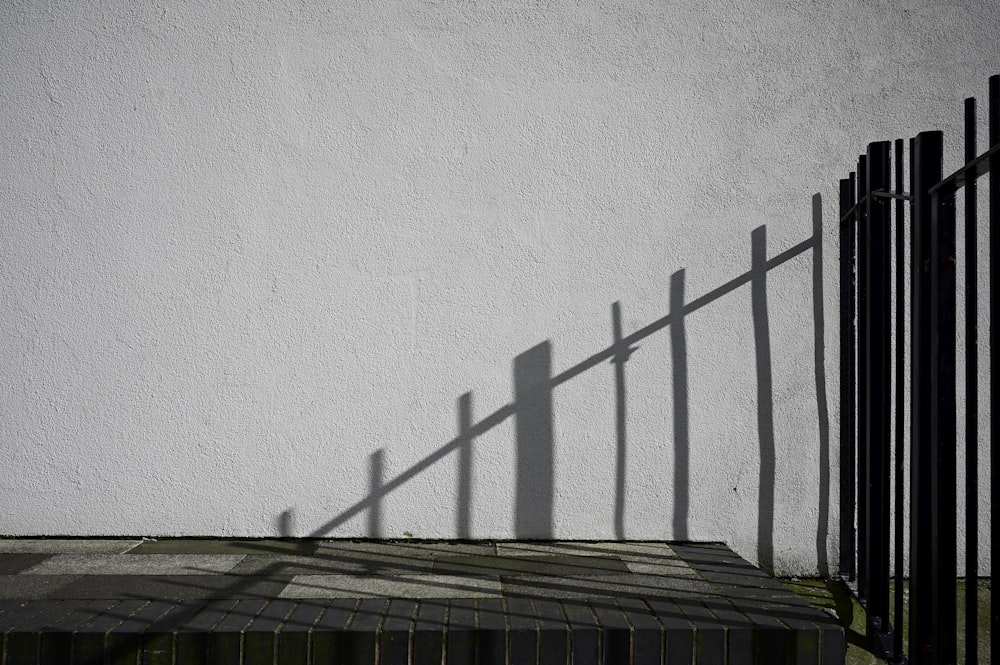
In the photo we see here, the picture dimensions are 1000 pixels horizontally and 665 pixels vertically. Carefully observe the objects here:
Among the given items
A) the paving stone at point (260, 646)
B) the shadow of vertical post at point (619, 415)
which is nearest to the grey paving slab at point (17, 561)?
the paving stone at point (260, 646)

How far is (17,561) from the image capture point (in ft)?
10.4

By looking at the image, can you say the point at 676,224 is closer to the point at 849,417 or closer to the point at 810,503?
the point at 849,417

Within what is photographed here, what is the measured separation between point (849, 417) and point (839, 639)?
113 cm

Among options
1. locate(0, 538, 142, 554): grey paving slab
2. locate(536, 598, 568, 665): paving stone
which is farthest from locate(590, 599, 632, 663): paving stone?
locate(0, 538, 142, 554): grey paving slab

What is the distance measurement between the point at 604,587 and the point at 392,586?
758mm

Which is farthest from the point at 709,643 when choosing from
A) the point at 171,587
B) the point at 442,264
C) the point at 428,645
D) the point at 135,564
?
the point at 135,564

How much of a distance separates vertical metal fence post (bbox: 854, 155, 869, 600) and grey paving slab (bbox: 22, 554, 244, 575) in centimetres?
244

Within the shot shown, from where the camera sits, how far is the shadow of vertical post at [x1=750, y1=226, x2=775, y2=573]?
354 cm

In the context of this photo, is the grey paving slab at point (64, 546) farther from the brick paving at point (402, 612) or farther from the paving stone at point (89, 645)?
the paving stone at point (89, 645)

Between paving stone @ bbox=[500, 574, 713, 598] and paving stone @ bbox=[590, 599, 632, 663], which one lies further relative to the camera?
paving stone @ bbox=[500, 574, 713, 598]

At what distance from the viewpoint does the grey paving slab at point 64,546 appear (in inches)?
131

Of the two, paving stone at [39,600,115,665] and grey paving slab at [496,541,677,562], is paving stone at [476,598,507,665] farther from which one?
paving stone at [39,600,115,665]

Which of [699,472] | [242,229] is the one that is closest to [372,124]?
[242,229]

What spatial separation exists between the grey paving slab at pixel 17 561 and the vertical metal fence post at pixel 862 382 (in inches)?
127
